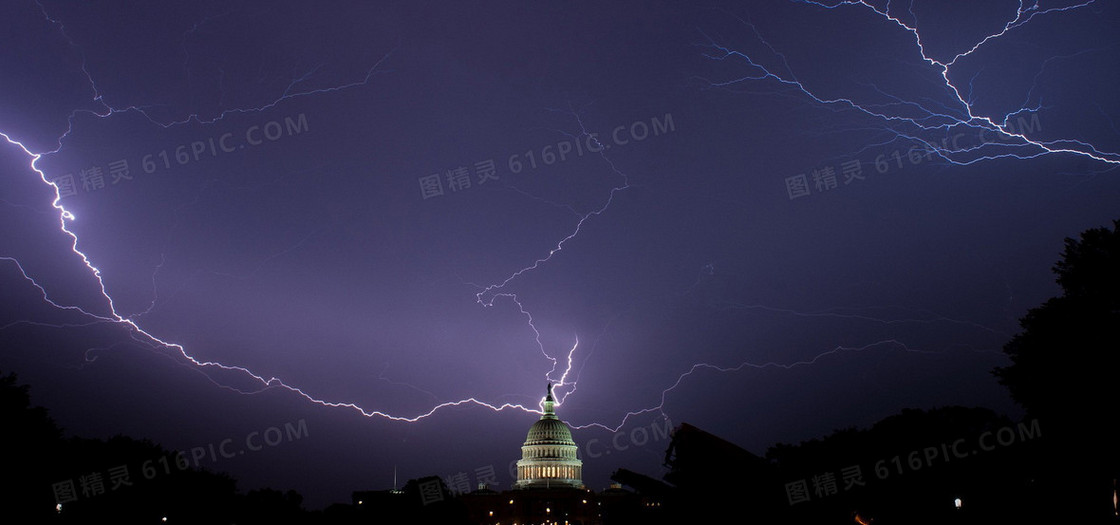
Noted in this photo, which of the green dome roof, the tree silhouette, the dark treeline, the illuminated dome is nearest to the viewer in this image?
the tree silhouette

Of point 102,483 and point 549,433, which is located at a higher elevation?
point 102,483

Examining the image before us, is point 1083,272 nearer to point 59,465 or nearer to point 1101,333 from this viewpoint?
point 1101,333

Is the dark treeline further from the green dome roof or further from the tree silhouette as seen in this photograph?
the green dome roof

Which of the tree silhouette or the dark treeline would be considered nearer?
the tree silhouette

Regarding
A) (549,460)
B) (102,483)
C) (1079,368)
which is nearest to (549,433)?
(549,460)

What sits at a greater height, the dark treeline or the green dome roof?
the dark treeline

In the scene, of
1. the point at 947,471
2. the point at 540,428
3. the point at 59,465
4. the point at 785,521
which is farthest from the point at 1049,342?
the point at 540,428

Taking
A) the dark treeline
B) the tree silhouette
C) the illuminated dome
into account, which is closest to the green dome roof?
the illuminated dome

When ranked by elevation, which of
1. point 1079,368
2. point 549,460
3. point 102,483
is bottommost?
point 549,460

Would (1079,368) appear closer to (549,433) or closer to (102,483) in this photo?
(102,483)
